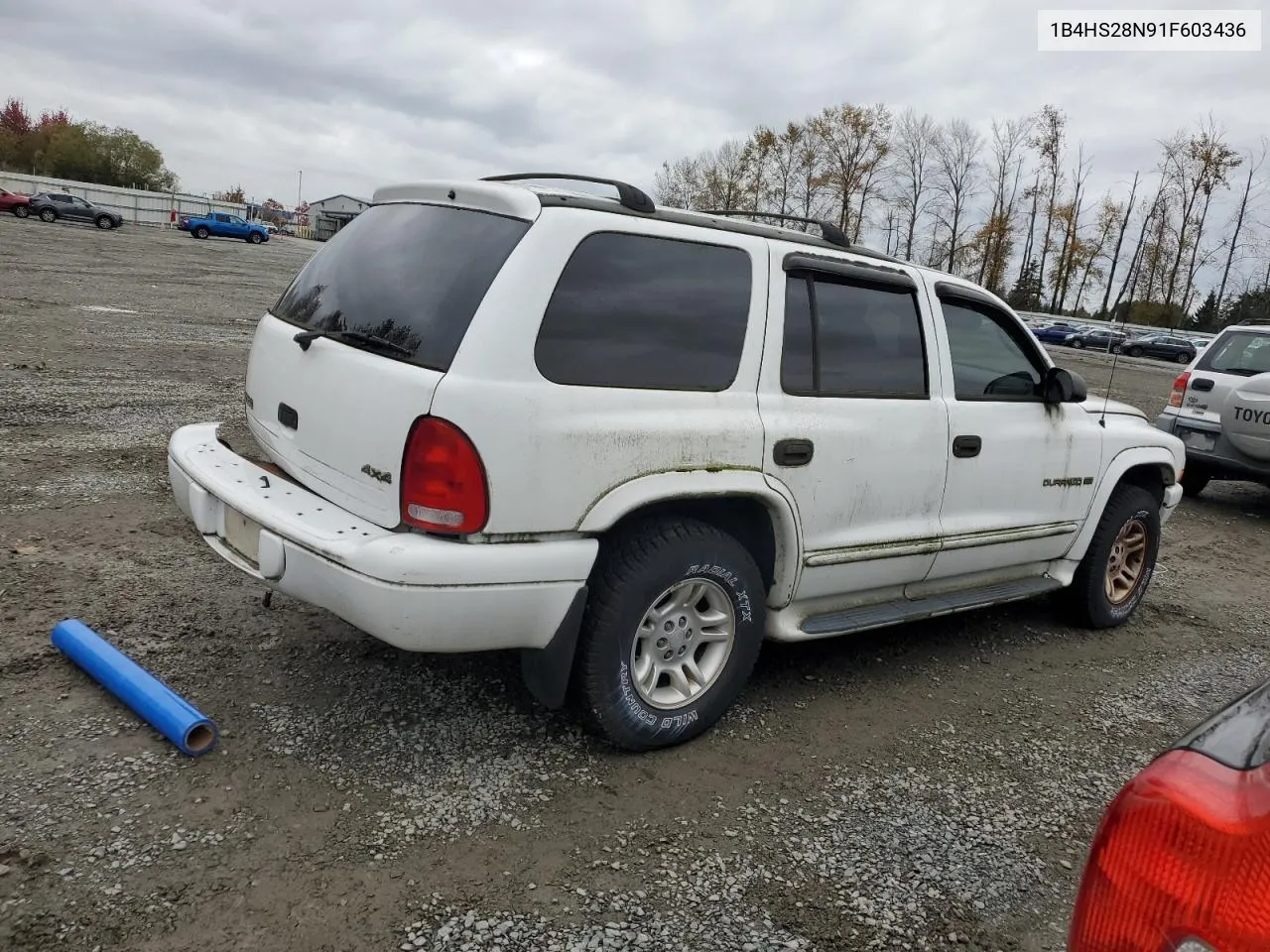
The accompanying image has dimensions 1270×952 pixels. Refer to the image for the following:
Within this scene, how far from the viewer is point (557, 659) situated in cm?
296

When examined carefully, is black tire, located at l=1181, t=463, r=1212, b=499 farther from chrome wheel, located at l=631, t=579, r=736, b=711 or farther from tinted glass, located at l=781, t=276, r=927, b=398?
chrome wheel, located at l=631, t=579, r=736, b=711

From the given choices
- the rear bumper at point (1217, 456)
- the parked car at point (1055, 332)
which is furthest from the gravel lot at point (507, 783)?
the parked car at point (1055, 332)

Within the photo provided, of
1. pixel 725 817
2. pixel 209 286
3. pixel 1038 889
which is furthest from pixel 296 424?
pixel 209 286

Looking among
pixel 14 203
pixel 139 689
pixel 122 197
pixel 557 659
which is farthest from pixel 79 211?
pixel 557 659

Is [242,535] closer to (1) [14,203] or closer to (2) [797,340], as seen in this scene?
(2) [797,340]

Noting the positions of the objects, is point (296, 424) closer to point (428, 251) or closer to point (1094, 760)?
point (428, 251)

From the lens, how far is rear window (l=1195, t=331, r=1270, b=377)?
27.3 feet

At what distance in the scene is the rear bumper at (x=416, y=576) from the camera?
269 cm

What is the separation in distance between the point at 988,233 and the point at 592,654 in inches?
2349

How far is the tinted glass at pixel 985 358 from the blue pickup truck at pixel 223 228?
163 ft

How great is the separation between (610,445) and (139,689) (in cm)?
175

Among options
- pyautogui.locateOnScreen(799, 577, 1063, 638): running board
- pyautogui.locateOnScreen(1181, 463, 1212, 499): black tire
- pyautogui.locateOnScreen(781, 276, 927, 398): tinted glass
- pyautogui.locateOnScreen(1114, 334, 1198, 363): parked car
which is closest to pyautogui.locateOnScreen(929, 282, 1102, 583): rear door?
pyautogui.locateOnScreen(799, 577, 1063, 638): running board

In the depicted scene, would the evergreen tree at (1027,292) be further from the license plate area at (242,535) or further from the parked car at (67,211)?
the license plate area at (242,535)

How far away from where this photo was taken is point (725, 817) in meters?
2.96
